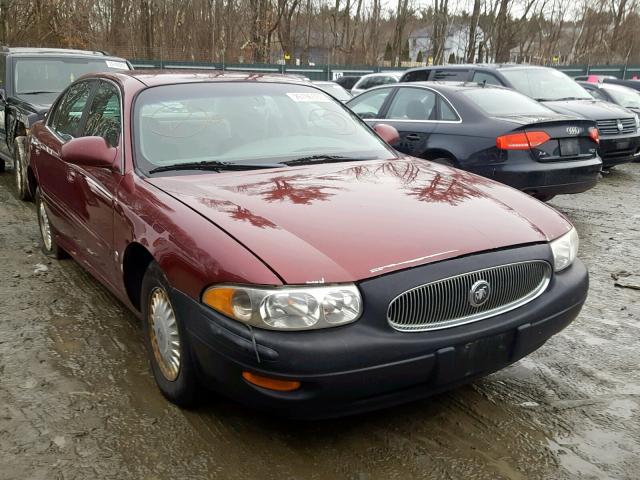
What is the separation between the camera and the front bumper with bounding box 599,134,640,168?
896cm

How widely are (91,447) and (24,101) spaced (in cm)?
600

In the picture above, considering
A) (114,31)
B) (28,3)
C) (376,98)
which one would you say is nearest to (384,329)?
(376,98)

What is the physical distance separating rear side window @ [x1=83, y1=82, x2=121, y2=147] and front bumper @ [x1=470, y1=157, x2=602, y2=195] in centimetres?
377

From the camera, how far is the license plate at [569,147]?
621cm

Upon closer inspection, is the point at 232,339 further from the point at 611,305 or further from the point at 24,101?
the point at 24,101

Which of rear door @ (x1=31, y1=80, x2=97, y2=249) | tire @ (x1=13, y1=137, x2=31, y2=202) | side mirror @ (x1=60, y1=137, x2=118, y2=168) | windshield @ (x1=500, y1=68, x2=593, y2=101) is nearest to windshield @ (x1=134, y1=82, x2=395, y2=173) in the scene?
side mirror @ (x1=60, y1=137, x2=118, y2=168)

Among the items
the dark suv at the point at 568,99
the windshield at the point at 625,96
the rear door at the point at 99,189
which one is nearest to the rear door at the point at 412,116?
the dark suv at the point at 568,99

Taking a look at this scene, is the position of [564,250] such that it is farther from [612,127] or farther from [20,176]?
[612,127]

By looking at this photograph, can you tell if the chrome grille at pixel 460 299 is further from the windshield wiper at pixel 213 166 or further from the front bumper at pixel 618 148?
the front bumper at pixel 618 148

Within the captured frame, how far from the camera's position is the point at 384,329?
7.65ft

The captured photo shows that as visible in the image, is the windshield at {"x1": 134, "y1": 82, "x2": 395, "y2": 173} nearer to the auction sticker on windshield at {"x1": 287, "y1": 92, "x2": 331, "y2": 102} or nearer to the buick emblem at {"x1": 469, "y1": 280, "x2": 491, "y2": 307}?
the auction sticker on windshield at {"x1": 287, "y1": 92, "x2": 331, "y2": 102}

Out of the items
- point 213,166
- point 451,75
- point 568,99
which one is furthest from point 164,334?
point 451,75

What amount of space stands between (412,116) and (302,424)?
526 cm

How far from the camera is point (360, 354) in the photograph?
226 centimetres
